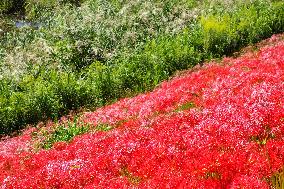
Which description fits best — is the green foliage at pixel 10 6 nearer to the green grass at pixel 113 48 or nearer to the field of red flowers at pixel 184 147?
the green grass at pixel 113 48

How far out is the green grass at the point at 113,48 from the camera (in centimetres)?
2578

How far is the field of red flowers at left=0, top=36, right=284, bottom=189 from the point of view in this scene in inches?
374

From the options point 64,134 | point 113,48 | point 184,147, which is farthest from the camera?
point 113,48

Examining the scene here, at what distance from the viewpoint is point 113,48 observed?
33.0 metres

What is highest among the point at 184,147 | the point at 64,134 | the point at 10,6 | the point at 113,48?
the point at 184,147

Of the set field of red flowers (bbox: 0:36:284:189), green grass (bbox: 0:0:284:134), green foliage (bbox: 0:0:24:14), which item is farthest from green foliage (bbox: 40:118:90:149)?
green foliage (bbox: 0:0:24:14)

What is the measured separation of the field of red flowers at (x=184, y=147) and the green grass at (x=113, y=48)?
648 centimetres

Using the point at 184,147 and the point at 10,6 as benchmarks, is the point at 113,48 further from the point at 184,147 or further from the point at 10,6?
the point at 10,6

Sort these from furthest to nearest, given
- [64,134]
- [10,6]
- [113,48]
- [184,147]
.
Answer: [10,6], [113,48], [64,134], [184,147]

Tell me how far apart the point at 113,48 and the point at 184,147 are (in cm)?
2189

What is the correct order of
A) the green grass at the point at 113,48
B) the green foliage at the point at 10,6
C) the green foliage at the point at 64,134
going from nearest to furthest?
the green foliage at the point at 64,134, the green grass at the point at 113,48, the green foliage at the point at 10,6

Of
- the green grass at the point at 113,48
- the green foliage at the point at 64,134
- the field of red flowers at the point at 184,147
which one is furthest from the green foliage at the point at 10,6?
the field of red flowers at the point at 184,147

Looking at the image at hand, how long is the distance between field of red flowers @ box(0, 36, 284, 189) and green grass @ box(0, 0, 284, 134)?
648 cm

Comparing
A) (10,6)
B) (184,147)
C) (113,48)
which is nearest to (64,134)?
(184,147)
